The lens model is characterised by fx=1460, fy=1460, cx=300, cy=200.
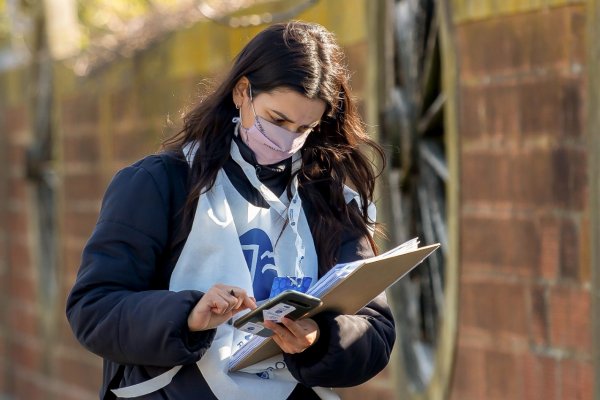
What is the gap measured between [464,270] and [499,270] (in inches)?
13.7

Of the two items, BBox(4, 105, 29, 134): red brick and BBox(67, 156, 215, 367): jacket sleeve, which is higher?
BBox(67, 156, 215, 367): jacket sleeve

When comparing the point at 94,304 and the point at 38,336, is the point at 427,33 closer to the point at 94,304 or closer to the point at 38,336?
the point at 94,304

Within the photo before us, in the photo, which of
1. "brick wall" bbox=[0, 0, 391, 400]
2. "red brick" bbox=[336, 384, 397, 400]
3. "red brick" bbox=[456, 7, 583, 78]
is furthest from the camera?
"brick wall" bbox=[0, 0, 391, 400]

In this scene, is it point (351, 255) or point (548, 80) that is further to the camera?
point (548, 80)

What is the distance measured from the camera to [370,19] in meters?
6.62

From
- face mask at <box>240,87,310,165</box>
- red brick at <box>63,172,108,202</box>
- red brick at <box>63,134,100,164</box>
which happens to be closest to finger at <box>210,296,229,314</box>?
face mask at <box>240,87,310,165</box>

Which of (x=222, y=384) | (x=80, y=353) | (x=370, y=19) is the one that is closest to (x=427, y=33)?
(x=370, y=19)

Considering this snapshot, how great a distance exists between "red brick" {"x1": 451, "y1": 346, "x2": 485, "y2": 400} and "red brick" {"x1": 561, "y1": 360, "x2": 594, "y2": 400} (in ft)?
2.22

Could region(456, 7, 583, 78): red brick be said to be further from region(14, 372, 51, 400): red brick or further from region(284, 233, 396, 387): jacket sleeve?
region(14, 372, 51, 400): red brick

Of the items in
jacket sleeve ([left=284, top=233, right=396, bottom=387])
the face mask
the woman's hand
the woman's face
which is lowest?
jacket sleeve ([left=284, top=233, right=396, bottom=387])

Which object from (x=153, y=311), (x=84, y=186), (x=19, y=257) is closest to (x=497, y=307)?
(x=153, y=311)

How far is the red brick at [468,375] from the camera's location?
222 inches

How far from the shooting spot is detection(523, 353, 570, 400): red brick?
16.5 ft

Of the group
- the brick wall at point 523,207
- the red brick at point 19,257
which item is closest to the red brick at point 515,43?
the brick wall at point 523,207
